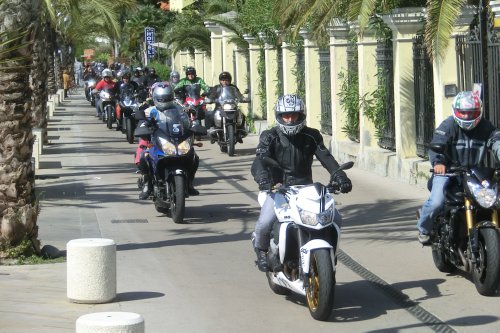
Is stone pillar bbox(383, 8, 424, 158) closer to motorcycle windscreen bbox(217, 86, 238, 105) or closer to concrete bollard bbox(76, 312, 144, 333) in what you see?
motorcycle windscreen bbox(217, 86, 238, 105)

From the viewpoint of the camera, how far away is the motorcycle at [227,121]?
917 inches

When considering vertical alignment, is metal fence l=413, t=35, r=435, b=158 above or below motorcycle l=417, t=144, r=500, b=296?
above

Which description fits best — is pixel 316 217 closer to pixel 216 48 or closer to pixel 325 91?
pixel 325 91

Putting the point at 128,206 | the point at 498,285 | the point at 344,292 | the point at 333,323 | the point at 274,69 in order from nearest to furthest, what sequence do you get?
the point at 333,323 → the point at 498,285 → the point at 344,292 → the point at 128,206 → the point at 274,69

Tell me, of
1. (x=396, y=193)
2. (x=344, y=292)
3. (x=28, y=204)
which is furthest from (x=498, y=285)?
(x=396, y=193)

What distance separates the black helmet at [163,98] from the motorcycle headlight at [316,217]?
275 inches

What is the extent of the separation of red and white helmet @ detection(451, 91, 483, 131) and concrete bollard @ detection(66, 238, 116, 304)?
10.0 ft

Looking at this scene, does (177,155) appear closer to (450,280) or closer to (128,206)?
(128,206)

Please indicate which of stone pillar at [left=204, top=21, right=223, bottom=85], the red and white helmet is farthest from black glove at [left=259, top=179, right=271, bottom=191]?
stone pillar at [left=204, top=21, right=223, bottom=85]

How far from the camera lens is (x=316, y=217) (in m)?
8.27

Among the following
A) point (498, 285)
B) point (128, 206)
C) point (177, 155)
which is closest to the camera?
point (498, 285)

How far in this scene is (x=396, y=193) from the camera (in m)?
16.1

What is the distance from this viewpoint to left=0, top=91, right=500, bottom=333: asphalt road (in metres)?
8.44

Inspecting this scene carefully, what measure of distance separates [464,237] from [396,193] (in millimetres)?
6642
